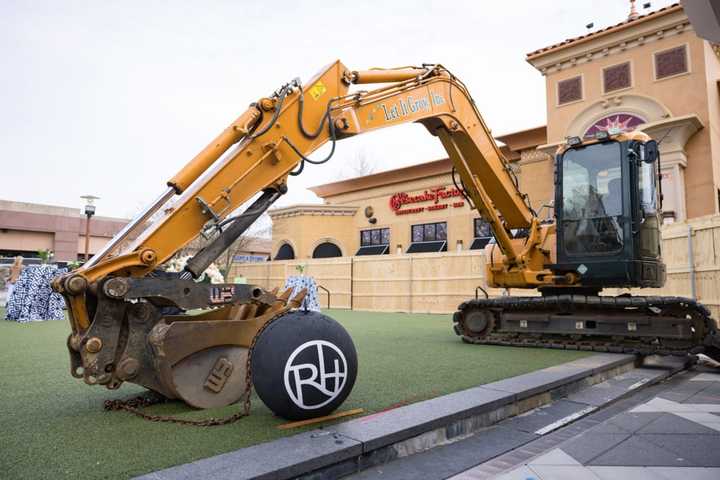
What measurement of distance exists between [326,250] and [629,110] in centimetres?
1734

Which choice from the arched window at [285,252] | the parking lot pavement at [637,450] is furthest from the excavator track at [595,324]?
the arched window at [285,252]

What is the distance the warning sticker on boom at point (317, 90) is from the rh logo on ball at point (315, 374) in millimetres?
2495

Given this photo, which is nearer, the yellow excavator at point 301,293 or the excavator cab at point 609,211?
the yellow excavator at point 301,293

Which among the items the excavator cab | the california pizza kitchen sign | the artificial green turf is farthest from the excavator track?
the california pizza kitchen sign

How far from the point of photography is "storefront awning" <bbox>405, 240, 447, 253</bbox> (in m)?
24.4

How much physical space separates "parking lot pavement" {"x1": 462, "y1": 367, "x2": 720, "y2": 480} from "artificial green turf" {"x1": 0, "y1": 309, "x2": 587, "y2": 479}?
123 cm

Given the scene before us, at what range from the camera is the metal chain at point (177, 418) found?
3695 millimetres

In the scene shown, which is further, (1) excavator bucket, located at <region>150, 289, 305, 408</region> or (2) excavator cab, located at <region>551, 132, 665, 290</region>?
(2) excavator cab, located at <region>551, 132, 665, 290</region>

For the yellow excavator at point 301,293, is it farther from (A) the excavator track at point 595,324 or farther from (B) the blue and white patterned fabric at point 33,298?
(B) the blue and white patterned fabric at point 33,298

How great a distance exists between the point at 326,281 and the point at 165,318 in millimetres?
15923

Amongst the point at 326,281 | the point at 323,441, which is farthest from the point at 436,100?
the point at 326,281

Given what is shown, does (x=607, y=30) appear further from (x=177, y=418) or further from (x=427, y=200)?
(x=177, y=418)

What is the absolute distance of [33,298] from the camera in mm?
13195

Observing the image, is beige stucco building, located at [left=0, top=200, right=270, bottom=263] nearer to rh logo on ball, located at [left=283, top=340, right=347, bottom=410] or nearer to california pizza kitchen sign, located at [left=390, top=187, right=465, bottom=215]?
california pizza kitchen sign, located at [left=390, top=187, right=465, bottom=215]
